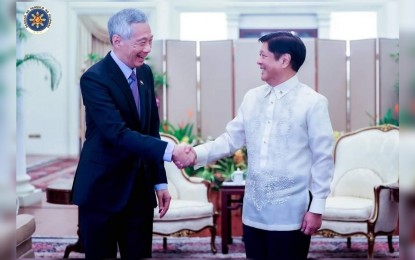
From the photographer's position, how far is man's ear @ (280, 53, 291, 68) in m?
1.78

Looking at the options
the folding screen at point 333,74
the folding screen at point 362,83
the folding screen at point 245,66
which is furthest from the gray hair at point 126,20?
the folding screen at point 362,83

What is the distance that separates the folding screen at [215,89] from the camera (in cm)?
842

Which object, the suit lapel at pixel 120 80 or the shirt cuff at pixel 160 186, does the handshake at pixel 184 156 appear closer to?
the shirt cuff at pixel 160 186

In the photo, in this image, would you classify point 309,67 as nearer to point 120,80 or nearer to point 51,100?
point 51,100

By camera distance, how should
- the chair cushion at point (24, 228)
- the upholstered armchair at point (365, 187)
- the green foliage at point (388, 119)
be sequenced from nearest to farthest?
the chair cushion at point (24, 228) → the upholstered armchair at point (365, 187) → the green foliage at point (388, 119)

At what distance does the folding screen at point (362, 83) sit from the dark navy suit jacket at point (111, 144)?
707 centimetres

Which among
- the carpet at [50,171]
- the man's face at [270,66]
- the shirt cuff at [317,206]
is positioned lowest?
the carpet at [50,171]

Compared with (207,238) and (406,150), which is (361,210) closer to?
(207,238)

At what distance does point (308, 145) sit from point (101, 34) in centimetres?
1229

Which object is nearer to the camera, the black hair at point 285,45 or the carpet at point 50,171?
the black hair at point 285,45

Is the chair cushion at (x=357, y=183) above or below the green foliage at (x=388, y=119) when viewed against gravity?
below

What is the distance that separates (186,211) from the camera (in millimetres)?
4199

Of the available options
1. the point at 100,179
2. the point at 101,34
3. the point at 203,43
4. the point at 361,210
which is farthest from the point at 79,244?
the point at 101,34

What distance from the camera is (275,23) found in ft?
39.7
